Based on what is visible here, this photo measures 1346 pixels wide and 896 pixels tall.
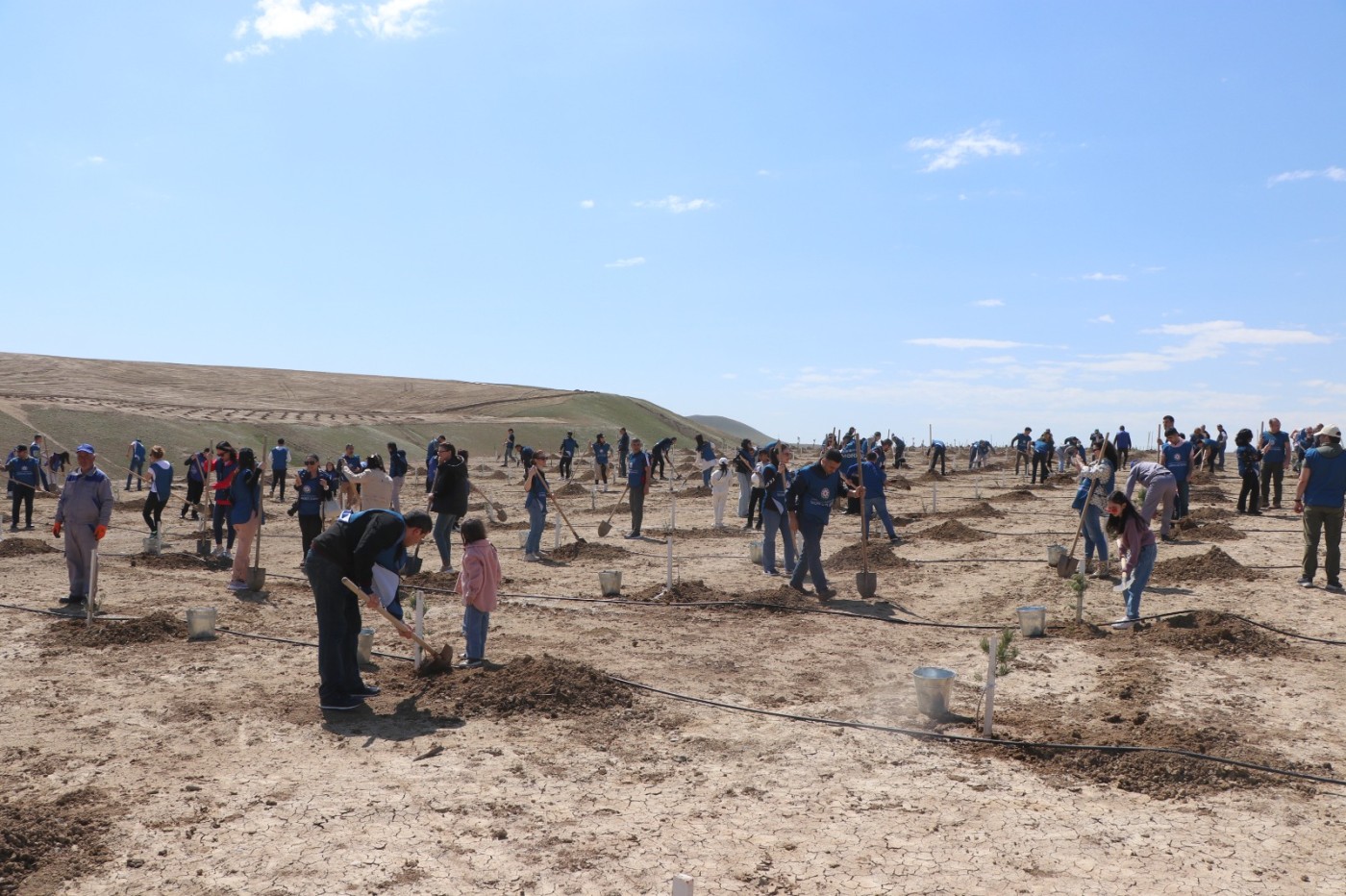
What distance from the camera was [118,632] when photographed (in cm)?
1002

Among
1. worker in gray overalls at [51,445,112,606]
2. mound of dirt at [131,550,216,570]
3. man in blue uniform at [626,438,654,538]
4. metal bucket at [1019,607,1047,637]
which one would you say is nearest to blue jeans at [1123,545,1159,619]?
metal bucket at [1019,607,1047,637]

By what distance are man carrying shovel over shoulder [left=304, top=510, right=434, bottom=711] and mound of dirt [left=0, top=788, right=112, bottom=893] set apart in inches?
80.1

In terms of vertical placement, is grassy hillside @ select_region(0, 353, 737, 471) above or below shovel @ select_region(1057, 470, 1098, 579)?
above

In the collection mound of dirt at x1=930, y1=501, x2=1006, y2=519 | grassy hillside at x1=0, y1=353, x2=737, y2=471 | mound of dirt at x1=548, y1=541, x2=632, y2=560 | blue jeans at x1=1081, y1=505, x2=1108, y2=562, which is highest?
grassy hillside at x1=0, y1=353, x2=737, y2=471

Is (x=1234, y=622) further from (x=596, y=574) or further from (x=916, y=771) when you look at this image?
(x=596, y=574)

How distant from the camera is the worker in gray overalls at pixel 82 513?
11.2 m

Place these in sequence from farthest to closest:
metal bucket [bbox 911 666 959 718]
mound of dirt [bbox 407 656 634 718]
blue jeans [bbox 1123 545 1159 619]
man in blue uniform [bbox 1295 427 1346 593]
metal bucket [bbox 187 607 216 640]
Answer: man in blue uniform [bbox 1295 427 1346 593], blue jeans [bbox 1123 545 1159 619], metal bucket [bbox 187 607 216 640], mound of dirt [bbox 407 656 634 718], metal bucket [bbox 911 666 959 718]

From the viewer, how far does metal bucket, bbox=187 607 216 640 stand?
9.99 meters

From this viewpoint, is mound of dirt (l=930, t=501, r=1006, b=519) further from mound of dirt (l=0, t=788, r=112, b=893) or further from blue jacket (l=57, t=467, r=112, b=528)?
mound of dirt (l=0, t=788, r=112, b=893)

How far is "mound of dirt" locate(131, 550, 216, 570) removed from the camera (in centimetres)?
1516

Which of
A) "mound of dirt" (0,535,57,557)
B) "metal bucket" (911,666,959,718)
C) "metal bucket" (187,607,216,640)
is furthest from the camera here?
"mound of dirt" (0,535,57,557)

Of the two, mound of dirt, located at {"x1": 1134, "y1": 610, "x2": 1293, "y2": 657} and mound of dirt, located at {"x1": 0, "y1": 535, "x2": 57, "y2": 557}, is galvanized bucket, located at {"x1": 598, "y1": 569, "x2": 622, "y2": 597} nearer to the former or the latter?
mound of dirt, located at {"x1": 1134, "y1": 610, "x2": 1293, "y2": 657}

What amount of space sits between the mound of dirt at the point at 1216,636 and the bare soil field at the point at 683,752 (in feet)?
0.14

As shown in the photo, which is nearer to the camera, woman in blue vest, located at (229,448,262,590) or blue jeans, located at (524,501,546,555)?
woman in blue vest, located at (229,448,262,590)
